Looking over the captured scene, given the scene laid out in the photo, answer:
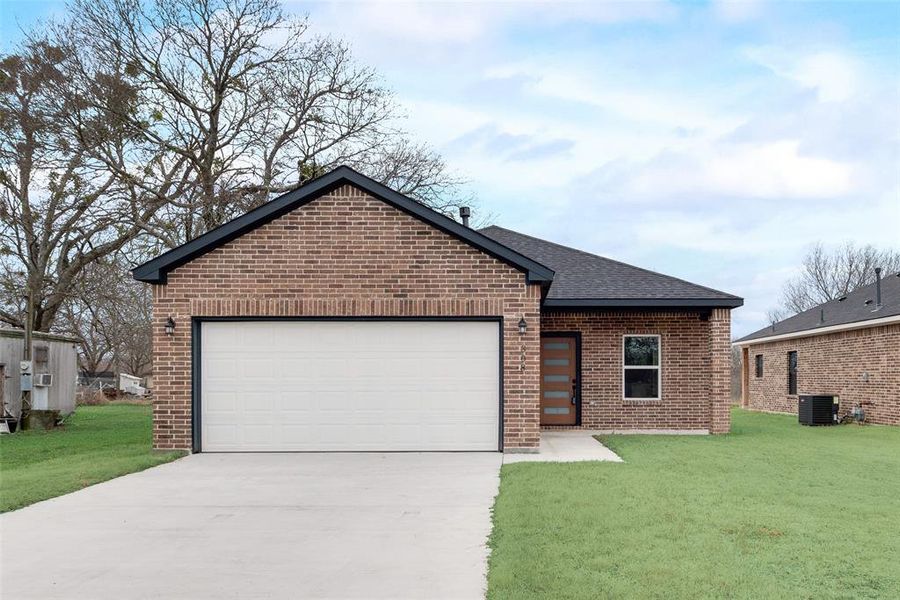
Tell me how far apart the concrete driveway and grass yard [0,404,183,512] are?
41 cm

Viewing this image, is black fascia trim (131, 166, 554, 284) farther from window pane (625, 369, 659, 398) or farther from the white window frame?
window pane (625, 369, 659, 398)

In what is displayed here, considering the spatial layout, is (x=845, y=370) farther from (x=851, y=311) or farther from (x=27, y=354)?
(x=27, y=354)

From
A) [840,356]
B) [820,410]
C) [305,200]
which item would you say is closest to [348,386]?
[305,200]

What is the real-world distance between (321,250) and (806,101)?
471 inches

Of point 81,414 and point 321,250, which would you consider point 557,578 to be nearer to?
point 321,250

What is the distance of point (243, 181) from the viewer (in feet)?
80.6

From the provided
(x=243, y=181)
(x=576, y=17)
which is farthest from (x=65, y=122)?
(x=576, y=17)

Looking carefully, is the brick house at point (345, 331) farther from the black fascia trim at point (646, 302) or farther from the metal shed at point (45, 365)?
the metal shed at point (45, 365)

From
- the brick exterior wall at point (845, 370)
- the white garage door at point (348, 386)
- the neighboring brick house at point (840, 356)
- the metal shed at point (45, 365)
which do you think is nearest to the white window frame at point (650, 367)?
the white garage door at point (348, 386)

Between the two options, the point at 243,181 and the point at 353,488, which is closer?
the point at 353,488

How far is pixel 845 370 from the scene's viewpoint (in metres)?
23.0

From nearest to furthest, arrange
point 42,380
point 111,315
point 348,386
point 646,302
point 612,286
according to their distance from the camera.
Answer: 1. point 348,386
2. point 646,302
3. point 612,286
4. point 42,380
5. point 111,315

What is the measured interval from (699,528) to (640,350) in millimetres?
10775

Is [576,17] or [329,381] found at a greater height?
[576,17]
